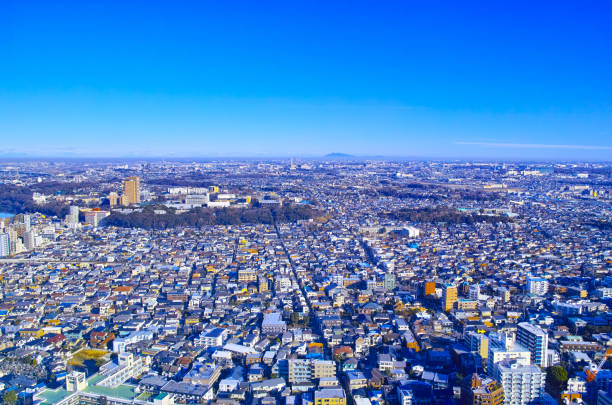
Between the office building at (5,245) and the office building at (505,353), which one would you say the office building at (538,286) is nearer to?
the office building at (505,353)

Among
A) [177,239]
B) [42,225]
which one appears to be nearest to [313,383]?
[177,239]

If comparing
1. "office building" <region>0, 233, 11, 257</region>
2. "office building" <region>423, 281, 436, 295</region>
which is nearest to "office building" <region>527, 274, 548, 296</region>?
"office building" <region>423, 281, 436, 295</region>

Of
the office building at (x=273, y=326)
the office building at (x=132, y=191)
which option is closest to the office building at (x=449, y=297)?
the office building at (x=273, y=326)

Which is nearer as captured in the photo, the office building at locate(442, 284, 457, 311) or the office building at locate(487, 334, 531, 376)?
the office building at locate(487, 334, 531, 376)

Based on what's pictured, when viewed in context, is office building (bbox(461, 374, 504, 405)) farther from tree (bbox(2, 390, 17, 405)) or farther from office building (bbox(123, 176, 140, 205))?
office building (bbox(123, 176, 140, 205))

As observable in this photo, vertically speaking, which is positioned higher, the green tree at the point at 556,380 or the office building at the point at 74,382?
the office building at the point at 74,382

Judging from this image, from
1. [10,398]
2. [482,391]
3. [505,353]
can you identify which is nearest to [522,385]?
[505,353]

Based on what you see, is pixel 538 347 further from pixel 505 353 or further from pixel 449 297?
pixel 449 297

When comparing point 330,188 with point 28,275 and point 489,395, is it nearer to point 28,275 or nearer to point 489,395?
point 28,275
